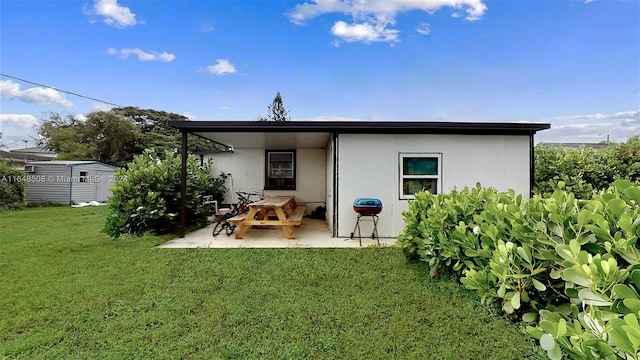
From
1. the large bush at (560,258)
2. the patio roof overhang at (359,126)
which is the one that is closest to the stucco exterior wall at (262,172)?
the patio roof overhang at (359,126)

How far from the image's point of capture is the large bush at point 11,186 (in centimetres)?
1084

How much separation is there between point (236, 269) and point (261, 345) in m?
1.90

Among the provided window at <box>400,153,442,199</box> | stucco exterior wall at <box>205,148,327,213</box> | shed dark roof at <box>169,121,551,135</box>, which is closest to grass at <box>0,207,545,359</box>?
window at <box>400,153,442,199</box>

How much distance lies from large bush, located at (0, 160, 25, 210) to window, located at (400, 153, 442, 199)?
14144mm

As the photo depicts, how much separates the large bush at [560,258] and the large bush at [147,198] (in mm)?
5373

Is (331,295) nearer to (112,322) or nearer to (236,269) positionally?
(236,269)

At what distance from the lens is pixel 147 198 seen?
598 centimetres

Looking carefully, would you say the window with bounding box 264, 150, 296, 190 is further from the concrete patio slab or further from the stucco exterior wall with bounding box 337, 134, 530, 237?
the stucco exterior wall with bounding box 337, 134, 530, 237

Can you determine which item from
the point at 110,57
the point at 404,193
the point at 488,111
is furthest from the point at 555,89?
the point at 110,57

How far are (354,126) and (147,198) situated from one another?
14.7ft

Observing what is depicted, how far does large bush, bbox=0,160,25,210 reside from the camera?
1084 cm

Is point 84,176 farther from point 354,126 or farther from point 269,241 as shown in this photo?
point 354,126

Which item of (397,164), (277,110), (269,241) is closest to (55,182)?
(269,241)

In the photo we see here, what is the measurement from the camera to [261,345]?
2.24 m
